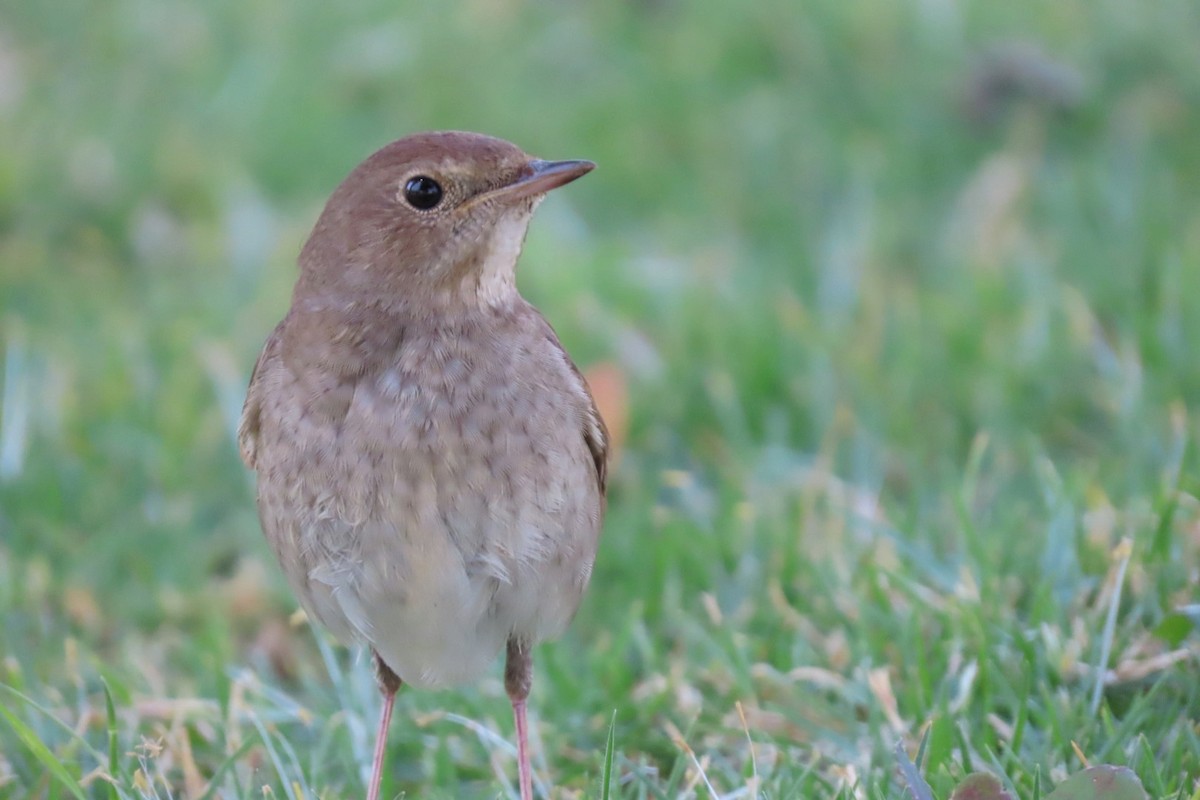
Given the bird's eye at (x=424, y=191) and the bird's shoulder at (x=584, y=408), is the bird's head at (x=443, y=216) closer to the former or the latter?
the bird's eye at (x=424, y=191)

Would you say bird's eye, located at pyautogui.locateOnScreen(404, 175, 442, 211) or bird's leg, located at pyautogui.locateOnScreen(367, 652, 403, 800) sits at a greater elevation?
bird's eye, located at pyautogui.locateOnScreen(404, 175, 442, 211)

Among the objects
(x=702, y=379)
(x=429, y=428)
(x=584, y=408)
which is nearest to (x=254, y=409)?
(x=429, y=428)

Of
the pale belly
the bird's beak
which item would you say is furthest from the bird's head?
the pale belly

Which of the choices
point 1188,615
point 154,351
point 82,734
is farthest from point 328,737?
point 154,351

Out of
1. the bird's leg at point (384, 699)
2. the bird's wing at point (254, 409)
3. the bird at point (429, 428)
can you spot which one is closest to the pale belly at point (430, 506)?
the bird at point (429, 428)

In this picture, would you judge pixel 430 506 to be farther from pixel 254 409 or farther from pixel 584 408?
pixel 254 409

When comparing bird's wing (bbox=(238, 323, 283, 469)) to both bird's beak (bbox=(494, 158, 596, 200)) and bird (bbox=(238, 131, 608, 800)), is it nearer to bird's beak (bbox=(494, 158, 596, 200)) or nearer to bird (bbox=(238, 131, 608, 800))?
bird (bbox=(238, 131, 608, 800))
